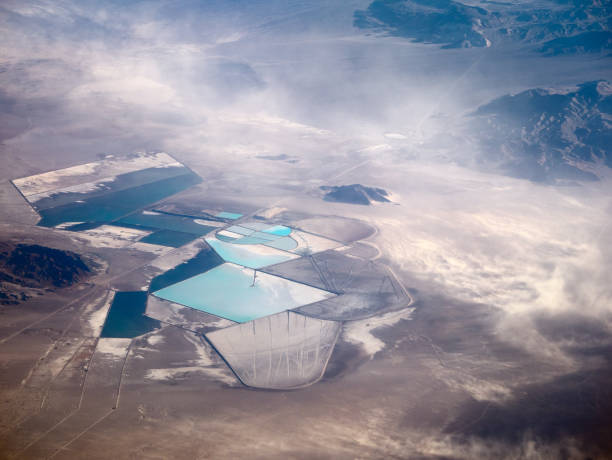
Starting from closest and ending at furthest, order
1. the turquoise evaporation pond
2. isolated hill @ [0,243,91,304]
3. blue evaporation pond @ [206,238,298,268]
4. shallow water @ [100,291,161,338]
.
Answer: shallow water @ [100,291,161,338] < isolated hill @ [0,243,91,304] < the turquoise evaporation pond < blue evaporation pond @ [206,238,298,268]

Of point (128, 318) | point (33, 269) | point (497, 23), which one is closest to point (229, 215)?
point (33, 269)

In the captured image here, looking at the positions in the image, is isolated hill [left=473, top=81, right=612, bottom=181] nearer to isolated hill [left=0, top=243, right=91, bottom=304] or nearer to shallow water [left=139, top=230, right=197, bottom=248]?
shallow water [left=139, top=230, right=197, bottom=248]

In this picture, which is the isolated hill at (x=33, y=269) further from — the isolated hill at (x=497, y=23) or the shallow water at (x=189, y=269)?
the isolated hill at (x=497, y=23)

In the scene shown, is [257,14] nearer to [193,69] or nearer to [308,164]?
[193,69]

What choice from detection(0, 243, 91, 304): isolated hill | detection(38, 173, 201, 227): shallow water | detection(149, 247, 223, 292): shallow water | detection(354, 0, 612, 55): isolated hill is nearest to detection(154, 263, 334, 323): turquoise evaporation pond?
detection(149, 247, 223, 292): shallow water

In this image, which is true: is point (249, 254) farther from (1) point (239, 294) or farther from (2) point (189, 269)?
(1) point (239, 294)

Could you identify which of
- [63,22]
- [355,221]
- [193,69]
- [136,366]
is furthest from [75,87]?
[136,366]
